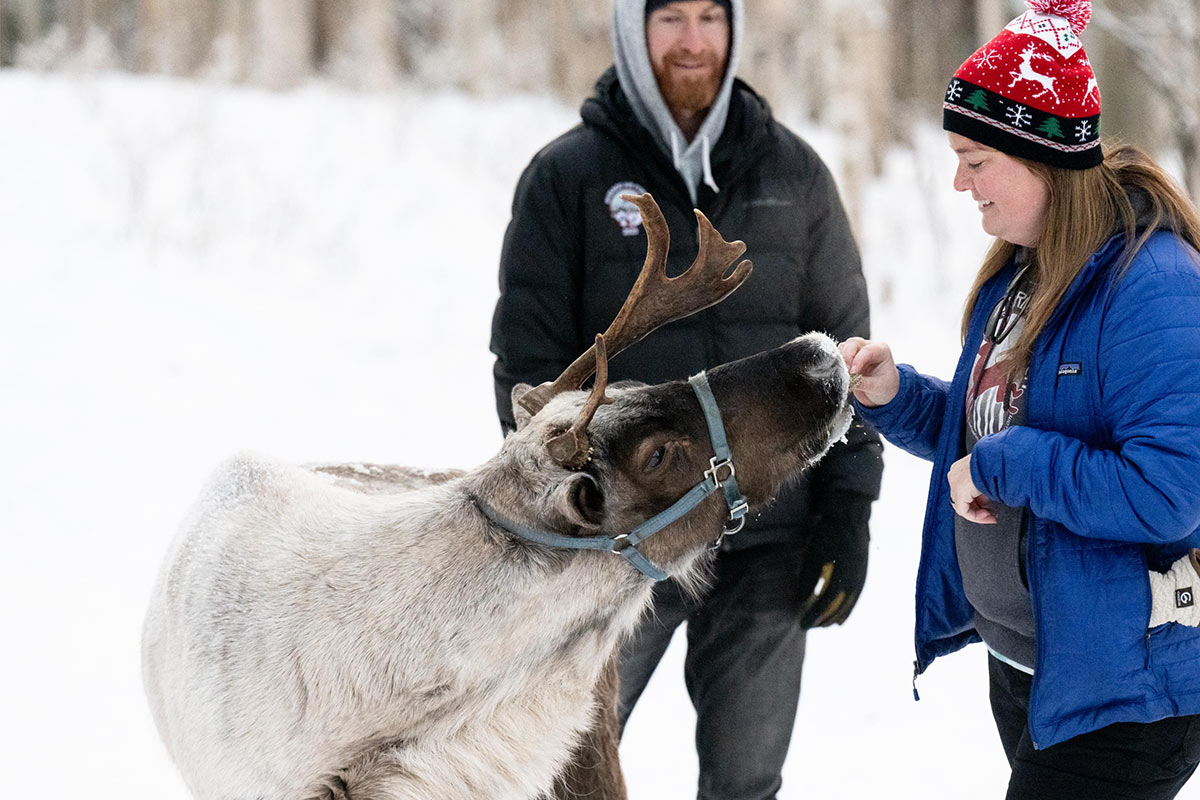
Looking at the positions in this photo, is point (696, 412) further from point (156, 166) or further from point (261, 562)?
point (156, 166)

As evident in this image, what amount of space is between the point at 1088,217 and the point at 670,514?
96 cm

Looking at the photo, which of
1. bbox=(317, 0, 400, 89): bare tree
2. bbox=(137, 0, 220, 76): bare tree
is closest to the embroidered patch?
bbox=(317, 0, 400, 89): bare tree

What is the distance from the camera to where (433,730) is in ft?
7.74

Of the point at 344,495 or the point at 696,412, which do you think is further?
the point at 344,495

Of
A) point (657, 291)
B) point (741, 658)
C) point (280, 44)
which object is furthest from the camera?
point (280, 44)

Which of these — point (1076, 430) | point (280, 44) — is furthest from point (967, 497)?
point (280, 44)

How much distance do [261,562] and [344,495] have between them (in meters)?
0.30

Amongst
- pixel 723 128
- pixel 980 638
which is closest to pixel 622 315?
pixel 723 128

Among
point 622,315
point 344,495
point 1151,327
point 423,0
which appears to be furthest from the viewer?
point 423,0

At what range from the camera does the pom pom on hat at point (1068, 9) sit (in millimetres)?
2059

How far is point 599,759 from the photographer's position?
2.90m

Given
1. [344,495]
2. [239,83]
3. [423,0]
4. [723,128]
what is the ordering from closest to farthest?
[344,495] → [723,128] → [239,83] → [423,0]

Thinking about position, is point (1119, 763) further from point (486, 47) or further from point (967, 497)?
point (486, 47)

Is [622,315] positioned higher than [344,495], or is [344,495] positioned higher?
[622,315]
